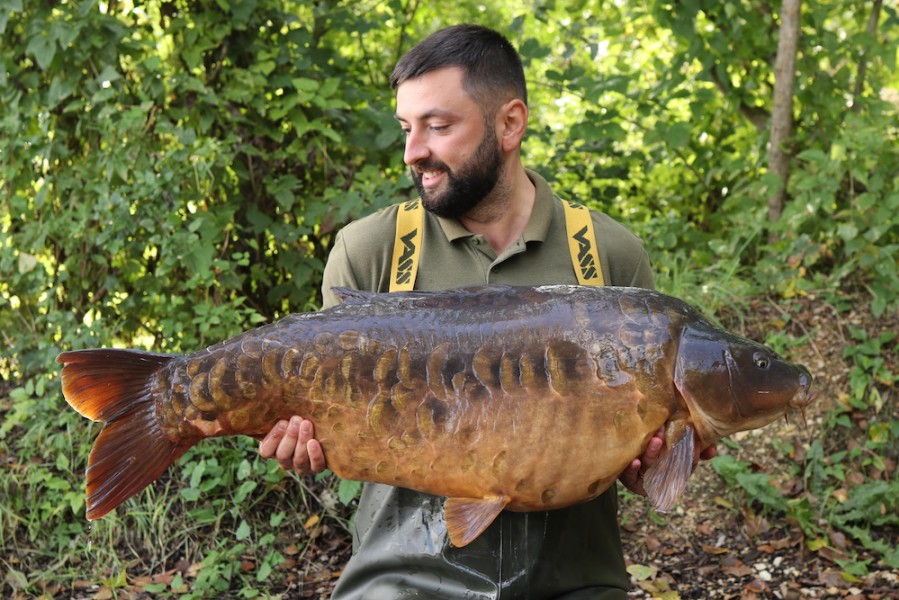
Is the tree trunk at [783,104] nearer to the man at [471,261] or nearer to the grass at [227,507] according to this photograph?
the grass at [227,507]

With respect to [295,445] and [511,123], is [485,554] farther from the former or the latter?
[511,123]

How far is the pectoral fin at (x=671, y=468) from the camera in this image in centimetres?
234

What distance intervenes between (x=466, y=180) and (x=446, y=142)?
0.12 m

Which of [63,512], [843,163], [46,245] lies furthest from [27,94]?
A: [843,163]

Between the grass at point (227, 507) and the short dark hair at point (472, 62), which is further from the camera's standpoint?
the grass at point (227, 507)

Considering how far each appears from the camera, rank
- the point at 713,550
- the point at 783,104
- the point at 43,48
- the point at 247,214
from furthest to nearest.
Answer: the point at 783,104, the point at 247,214, the point at 43,48, the point at 713,550

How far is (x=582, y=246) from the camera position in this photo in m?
2.97

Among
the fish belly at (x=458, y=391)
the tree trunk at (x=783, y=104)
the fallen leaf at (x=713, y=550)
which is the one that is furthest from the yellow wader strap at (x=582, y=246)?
the tree trunk at (x=783, y=104)

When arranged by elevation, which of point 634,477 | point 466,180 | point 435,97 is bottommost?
point 634,477

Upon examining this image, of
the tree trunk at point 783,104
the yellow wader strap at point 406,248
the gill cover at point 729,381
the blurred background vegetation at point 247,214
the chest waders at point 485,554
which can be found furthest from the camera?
the tree trunk at point 783,104

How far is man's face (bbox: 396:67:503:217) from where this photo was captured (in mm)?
2828

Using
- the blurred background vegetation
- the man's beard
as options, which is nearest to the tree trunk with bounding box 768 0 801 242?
the blurred background vegetation

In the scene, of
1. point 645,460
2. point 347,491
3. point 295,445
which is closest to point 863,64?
point 347,491

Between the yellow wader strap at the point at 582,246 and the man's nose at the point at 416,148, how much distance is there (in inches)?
18.9
